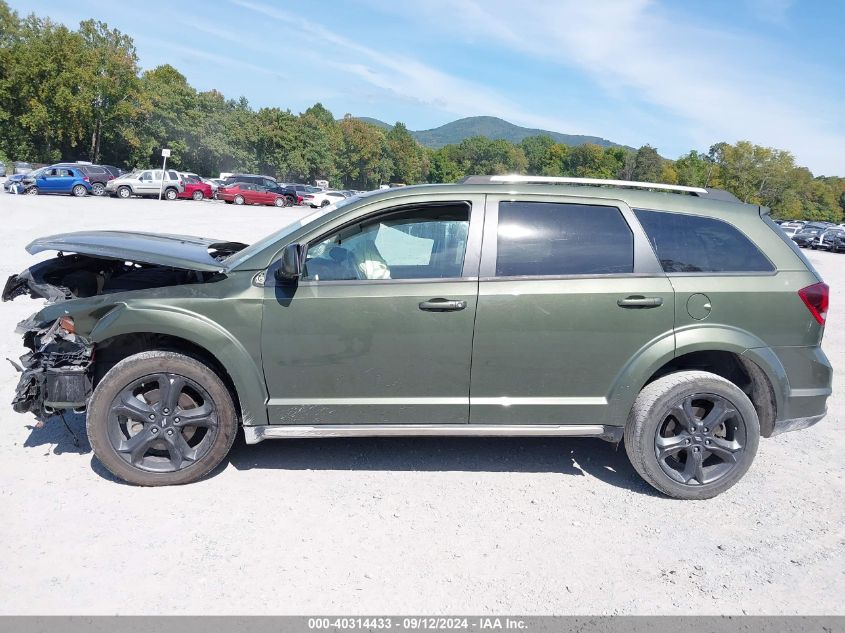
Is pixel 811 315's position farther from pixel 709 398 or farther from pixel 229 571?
pixel 229 571

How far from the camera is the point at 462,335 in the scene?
378cm

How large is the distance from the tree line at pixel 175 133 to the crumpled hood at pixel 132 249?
2175 cm

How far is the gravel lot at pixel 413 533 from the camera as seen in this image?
115 inches

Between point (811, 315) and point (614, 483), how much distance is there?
160cm

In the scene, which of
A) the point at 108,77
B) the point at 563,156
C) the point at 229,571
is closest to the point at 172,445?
the point at 229,571

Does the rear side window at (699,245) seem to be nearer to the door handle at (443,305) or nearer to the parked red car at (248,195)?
the door handle at (443,305)

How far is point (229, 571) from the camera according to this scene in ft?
10.0

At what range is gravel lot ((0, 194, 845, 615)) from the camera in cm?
292

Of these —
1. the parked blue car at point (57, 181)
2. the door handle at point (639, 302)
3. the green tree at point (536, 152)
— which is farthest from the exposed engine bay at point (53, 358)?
the green tree at point (536, 152)

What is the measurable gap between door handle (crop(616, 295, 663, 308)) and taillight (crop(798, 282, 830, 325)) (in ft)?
2.98

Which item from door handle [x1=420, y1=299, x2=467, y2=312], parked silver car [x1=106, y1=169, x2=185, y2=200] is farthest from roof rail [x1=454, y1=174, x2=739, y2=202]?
parked silver car [x1=106, y1=169, x2=185, y2=200]

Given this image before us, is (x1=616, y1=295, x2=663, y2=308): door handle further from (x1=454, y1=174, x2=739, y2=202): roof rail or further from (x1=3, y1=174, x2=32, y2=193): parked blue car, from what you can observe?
(x1=3, y1=174, x2=32, y2=193): parked blue car

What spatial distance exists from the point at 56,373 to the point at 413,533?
7.83ft

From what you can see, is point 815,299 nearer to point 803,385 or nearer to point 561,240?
point 803,385
